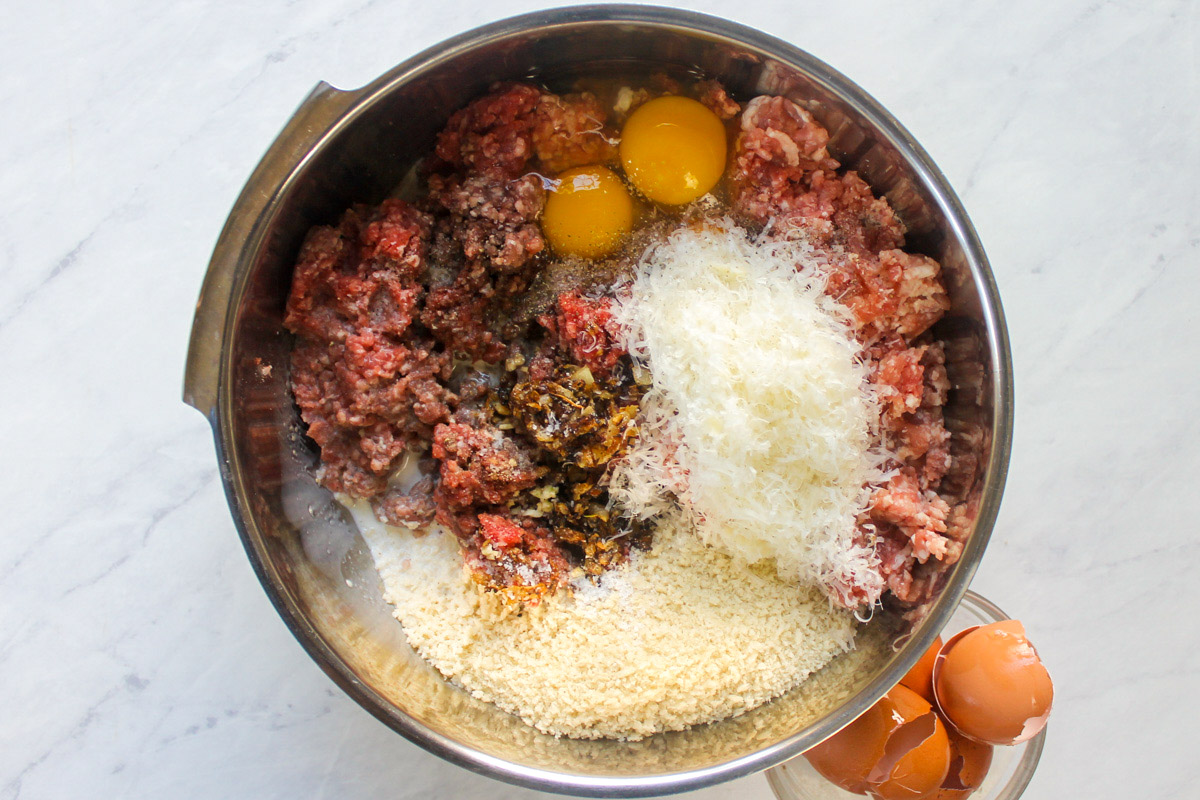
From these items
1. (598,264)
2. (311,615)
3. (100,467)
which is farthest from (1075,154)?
(100,467)

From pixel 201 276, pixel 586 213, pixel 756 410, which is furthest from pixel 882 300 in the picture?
pixel 201 276

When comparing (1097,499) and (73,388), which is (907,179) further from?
(73,388)

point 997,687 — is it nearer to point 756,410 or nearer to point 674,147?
point 756,410

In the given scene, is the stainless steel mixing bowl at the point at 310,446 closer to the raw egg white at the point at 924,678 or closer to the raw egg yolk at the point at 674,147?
the raw egg yolk at the point at 674,147

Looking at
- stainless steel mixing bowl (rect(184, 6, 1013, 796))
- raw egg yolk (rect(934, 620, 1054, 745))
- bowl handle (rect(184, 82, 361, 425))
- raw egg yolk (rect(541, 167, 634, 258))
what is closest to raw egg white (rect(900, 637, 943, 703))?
raw egg yolk (rect(934, 620, 1054, 745))

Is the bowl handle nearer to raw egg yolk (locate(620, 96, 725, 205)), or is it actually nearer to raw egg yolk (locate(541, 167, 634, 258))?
raw egg yolk (locate(541, 167, 634, 258))

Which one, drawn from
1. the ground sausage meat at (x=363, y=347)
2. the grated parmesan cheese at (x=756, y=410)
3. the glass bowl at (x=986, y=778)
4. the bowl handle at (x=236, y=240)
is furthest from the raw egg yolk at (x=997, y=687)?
the bowl handle at (x=236, y=240)

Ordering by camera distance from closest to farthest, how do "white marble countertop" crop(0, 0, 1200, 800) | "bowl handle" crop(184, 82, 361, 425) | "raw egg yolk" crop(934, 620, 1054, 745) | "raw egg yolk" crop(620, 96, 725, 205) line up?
"bowl handle" crop(184, 82, 361, 425)
"raw egg yolk" crop(934, 620, 1054, 745)
"raw egg yolk" crop(620, 96, 725, 205)
"white marble countertop" crop(0, 0, 1200, 800)
